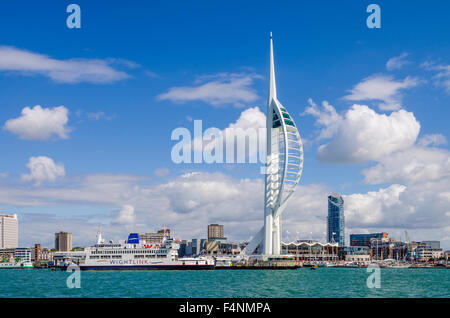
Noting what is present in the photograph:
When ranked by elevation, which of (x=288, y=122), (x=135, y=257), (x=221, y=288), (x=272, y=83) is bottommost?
(x=135, y=257)

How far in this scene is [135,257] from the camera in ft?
371

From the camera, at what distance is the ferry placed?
366ft

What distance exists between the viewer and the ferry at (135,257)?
366ft

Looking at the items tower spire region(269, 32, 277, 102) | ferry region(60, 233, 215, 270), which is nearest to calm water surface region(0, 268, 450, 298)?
ferry region(60, 233, 215, 270)

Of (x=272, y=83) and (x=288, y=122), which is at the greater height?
(x=272, y=83)

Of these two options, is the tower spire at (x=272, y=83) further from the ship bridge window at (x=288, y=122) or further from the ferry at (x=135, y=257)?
the ferry at (x=135, y=257)

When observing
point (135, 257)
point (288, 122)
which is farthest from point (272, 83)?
point (135, 257)

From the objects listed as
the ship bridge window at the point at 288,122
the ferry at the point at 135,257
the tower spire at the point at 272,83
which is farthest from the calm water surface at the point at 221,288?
the tower spire at the point at 272,83

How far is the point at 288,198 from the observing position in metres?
124

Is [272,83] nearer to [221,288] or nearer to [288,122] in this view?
[288,122]

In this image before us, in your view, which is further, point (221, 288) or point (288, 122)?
point (288, 122)

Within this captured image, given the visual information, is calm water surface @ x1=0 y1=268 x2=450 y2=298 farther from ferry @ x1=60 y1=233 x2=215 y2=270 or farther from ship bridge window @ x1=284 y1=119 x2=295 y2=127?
ship bridge window @ x1=284 y1=119 x2=295 y2=127
